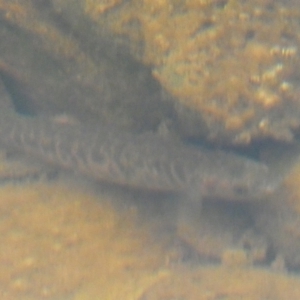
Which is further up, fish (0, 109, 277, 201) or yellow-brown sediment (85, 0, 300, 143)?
yellow-brown sediment (85, 0, 300, 143)

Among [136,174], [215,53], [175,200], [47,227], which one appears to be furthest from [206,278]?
[215,53]

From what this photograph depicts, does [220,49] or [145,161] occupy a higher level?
Answer: [220,49]

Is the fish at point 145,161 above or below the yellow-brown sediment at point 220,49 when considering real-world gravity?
below

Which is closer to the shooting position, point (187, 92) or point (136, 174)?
point (187, 92)

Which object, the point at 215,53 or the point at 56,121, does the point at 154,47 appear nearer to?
the point at 215,53

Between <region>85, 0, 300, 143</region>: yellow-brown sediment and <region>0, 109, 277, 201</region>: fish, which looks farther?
<region>0, 109, 277, 201</region>: fish

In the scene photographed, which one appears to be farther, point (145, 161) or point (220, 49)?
point (145, 161)

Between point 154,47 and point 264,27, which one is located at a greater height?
point 264,27

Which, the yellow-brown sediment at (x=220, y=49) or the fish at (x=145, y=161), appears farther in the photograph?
the fish at (x=145, y=161)
